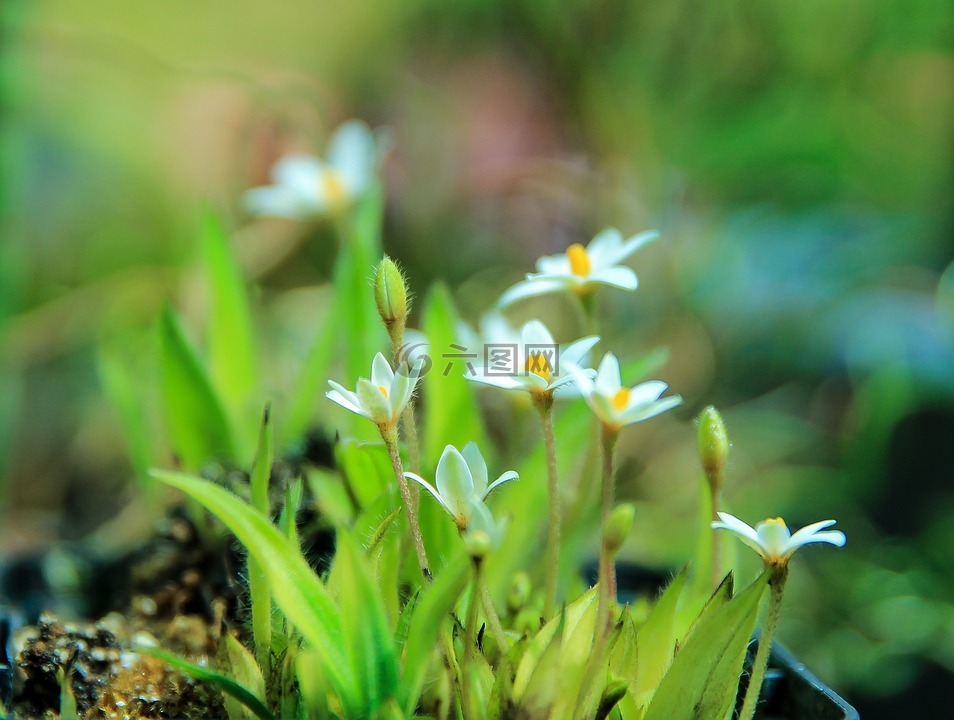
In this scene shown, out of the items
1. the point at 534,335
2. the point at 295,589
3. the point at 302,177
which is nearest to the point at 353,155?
the point at 302,177

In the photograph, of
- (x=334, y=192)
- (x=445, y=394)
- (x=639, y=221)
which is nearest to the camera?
(x=445, y=394)

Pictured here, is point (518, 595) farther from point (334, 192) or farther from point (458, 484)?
point (334, 192)

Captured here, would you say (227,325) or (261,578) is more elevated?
(227,325)

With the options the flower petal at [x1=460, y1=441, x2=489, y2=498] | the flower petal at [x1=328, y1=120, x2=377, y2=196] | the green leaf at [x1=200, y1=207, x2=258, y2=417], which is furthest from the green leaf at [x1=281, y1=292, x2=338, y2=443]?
the flower petal at [x1=460, y1=441, x2=489, y2=498]

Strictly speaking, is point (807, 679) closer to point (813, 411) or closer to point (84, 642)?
point (84, 642)

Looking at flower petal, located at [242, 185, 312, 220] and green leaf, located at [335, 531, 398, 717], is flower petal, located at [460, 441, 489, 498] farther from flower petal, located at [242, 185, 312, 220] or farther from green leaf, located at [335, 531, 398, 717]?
flower petal, located at [242, 185, 312, 220]

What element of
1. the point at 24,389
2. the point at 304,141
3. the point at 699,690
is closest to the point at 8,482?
the point at 24,389

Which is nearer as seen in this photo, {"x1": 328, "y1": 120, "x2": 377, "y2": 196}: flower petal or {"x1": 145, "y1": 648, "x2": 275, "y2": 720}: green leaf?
{"x1": 145, "y1": 648, "x2": 275, "y2": 720}: green leaf
